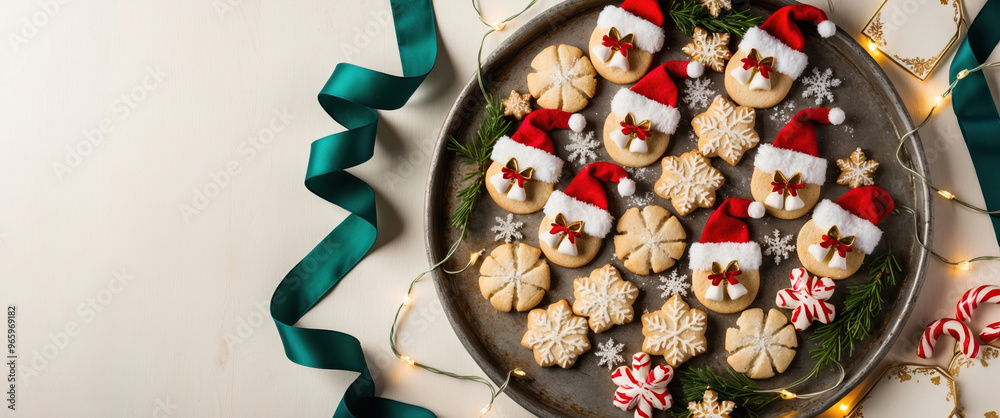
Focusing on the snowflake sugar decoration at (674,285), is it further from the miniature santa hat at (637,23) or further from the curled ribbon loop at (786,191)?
the miniature santa hat at (637,23)

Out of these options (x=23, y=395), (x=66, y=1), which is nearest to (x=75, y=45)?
(x=66, y=1)

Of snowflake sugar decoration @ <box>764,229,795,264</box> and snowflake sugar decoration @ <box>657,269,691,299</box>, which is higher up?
snowflake sugar decoration @ <box>764,229,795,264</box>

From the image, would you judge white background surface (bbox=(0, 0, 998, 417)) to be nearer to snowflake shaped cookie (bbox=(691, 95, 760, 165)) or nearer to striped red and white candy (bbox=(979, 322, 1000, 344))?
snowflake shaped cookie (bbox=(691, 95, 760, 165))

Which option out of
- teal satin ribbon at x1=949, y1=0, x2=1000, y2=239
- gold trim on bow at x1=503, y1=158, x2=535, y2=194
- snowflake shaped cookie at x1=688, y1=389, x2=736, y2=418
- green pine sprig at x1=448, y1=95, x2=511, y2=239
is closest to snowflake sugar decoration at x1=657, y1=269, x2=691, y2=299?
snowflake shaped cookie at x1=688, y1=389, x2=736, y2=418

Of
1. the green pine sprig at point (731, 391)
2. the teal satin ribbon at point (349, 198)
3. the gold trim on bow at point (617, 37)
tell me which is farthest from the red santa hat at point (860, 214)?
the teal satin ribbon at point (349, 198)

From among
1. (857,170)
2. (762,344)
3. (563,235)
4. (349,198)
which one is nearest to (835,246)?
(857,170)
